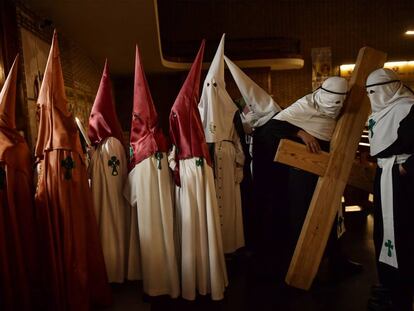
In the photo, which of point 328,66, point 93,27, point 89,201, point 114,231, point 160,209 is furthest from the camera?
point 328,66

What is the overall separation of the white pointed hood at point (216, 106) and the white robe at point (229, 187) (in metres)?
0.10

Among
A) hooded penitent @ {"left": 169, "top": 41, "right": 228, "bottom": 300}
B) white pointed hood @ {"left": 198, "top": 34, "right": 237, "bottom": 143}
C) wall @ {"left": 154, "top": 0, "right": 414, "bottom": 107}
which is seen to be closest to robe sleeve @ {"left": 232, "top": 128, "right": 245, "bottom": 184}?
white pointed hood @ {"left": 198, "top": 34, "right": 237, "bottom": 143}

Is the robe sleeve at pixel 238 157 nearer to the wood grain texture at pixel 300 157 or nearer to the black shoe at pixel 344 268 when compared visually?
the wood grain texture at pixel 300 157

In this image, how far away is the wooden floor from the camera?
6.68ft

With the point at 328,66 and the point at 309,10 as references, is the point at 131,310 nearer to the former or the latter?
the point at 328,66

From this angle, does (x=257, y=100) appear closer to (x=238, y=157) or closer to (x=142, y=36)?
(x=238, y=157)

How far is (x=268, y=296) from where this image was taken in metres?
2.19

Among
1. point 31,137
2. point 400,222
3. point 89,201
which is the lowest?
point 400,222

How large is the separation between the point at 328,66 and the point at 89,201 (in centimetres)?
780

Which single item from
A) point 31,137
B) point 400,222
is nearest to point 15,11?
point 31,137

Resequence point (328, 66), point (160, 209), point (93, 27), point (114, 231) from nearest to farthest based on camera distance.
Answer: point (160, 209), point (114, 231), point (93, 27), point (328, 66)

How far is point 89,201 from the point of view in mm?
1889

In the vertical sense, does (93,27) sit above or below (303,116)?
above

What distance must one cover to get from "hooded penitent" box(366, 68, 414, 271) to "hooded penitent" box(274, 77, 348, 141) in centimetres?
26
